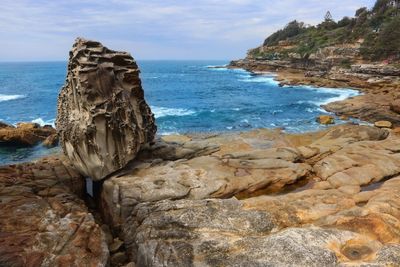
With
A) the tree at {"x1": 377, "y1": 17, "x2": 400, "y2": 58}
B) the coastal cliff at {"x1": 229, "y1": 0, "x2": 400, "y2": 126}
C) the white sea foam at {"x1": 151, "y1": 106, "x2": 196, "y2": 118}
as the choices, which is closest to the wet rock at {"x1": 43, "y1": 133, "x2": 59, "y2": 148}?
the white sea foam at {"x1": 151, "y1": 106, "x2": 196, "y2": 118}

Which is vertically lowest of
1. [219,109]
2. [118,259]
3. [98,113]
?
[118,259]

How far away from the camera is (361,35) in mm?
92875

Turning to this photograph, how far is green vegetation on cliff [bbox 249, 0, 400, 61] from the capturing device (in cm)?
7244

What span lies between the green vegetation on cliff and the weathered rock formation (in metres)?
70.0

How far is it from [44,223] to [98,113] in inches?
219

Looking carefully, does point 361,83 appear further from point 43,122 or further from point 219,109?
point 43,122

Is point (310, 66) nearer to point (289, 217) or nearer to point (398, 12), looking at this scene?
point (398, 12)

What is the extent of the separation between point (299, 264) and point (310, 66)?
298 ft

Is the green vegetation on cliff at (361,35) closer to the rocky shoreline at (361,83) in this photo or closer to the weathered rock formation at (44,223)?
the rocky shoreline at (361,83)

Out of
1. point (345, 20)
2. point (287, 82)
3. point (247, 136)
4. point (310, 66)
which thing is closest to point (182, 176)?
point (247, 136)

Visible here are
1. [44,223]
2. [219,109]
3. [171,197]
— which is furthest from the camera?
[219,109]

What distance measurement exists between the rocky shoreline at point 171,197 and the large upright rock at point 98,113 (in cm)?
5

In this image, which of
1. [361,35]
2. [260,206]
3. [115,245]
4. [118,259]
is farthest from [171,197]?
[361,35]

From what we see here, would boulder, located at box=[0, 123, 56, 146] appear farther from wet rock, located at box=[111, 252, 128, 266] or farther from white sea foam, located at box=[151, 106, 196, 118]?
wet rock, located at box=[111, 252, 128, 266]
